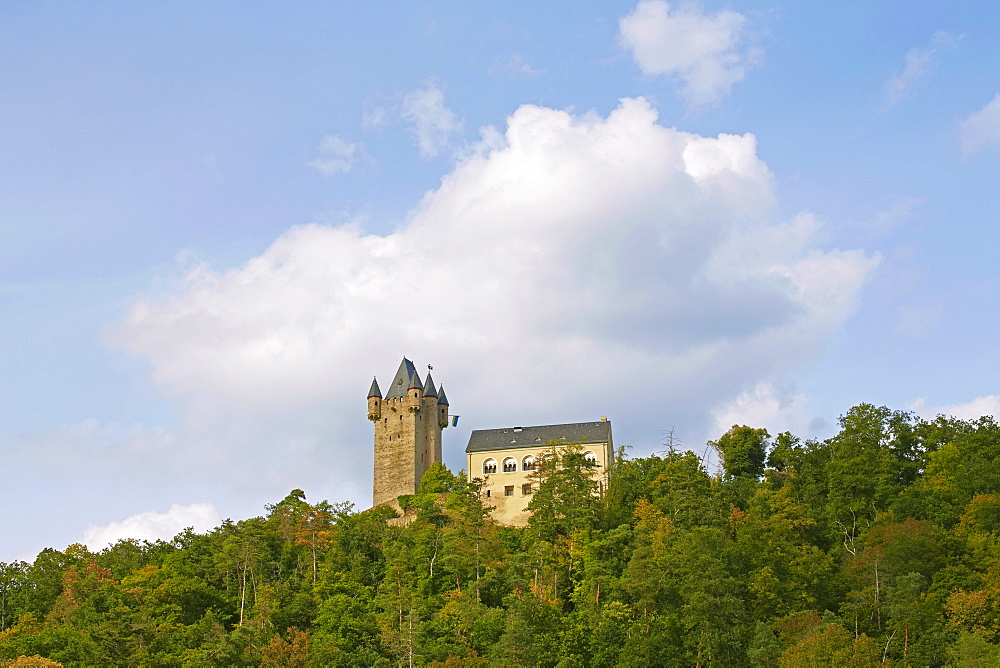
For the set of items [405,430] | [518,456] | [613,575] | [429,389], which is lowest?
[613,575]

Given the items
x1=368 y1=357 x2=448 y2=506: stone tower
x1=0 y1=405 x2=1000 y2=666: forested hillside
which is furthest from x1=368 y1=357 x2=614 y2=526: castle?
x1=0 y1=405 x2=1000 y2=666: forested hillside

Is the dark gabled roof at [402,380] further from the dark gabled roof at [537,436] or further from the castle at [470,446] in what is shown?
the dark gabled roof at [537,436]

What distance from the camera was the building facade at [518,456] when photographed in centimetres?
8938

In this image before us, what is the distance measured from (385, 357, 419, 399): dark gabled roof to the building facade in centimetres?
998

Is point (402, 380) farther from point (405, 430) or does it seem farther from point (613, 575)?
point (613, 575)

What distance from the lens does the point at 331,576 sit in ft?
253

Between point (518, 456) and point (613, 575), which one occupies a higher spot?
point (518, 456)

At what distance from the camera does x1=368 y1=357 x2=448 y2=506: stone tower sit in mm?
97938

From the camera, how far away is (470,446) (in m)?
94.1

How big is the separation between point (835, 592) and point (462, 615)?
2133 centimetres

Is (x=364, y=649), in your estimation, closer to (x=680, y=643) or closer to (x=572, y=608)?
(x=572, y=608)

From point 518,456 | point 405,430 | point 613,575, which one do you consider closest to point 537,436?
point 518,456

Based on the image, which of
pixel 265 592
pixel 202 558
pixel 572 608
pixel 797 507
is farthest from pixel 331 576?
pixel 797 507

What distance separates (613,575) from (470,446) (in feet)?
93.0
